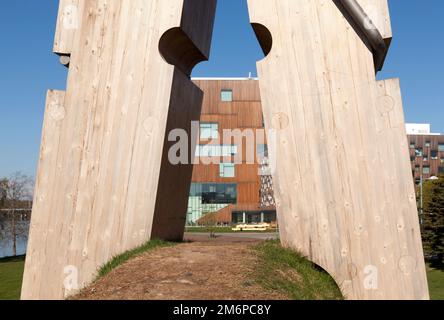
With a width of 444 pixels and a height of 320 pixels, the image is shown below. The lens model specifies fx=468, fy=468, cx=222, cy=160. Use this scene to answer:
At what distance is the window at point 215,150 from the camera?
109ft

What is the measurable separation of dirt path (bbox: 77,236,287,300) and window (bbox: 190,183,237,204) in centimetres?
3049

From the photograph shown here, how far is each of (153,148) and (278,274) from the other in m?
2.42

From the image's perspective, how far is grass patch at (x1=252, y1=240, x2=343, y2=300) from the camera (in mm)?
5012

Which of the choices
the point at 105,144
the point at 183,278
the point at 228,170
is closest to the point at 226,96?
the point at 228,170

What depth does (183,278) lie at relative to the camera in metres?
4.92

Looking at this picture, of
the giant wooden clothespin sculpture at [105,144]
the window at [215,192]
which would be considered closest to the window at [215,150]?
the window at [215,192]

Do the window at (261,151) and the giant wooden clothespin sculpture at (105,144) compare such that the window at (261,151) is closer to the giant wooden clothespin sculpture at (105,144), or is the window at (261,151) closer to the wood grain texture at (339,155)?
the giant wooden clothespin sculpture at (105,144)

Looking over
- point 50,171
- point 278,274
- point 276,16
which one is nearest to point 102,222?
point 50,171

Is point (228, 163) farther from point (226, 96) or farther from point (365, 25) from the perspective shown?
point (365, 25)

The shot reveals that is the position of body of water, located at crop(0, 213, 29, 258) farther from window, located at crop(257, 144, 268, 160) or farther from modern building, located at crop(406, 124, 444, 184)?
modern building, located at crop(406, 124, 444, 184)

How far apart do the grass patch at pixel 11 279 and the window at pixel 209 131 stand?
1666 cm

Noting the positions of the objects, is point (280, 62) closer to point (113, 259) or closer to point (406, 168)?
point (406, 168)

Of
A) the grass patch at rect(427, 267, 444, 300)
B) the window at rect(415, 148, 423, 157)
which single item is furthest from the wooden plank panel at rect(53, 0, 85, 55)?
the window at rect(415, 148, 423, 157)

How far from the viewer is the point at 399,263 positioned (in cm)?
556
